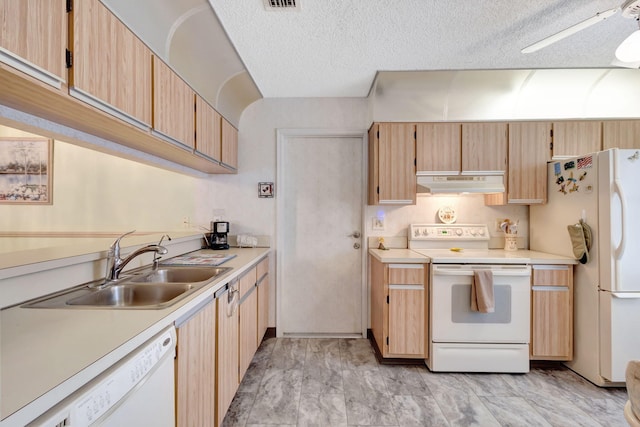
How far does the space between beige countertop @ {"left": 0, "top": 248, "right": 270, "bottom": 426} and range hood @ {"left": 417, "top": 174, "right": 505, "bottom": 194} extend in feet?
7.30

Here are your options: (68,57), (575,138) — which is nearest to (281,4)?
(68,57)

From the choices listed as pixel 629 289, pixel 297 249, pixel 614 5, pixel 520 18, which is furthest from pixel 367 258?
pixel 614 5

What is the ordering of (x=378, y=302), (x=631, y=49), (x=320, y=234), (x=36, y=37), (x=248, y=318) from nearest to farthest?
(x=36, y=37) → (x=631, y=49) → (x=248, y=318) → (x=378, y=302) → (x=320, y=234)

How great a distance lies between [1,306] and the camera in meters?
1.00

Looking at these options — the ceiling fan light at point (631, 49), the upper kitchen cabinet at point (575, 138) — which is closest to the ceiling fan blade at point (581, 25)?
the ceiling fan light at point (631, 49)

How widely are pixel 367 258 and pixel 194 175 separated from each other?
6.58 feet

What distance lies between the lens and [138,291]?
1459 mm

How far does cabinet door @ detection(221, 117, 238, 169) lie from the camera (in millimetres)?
2582

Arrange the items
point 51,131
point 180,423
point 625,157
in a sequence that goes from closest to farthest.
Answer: point 180,423, point 51,131, point 625,157

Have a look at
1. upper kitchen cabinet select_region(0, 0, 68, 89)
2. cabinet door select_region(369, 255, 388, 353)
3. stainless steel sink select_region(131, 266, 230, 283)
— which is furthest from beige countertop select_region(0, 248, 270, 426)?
cabinet door select_region(369, 255, 388, 353)

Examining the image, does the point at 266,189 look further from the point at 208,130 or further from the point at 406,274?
the point at 406,274

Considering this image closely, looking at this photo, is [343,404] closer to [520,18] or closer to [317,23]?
[317,23]

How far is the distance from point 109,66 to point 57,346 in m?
1.13

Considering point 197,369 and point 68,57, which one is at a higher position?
point 68,57
